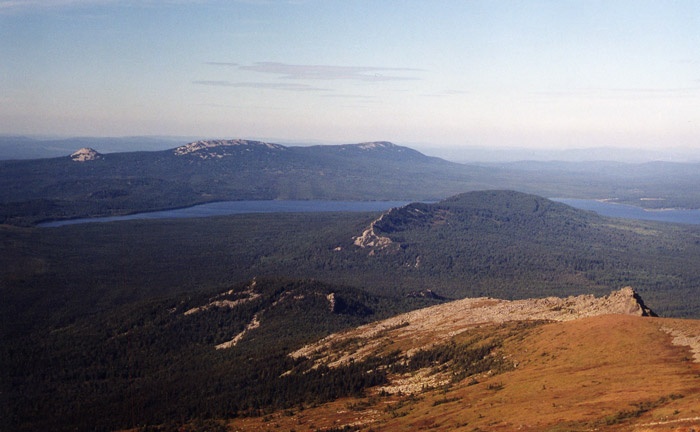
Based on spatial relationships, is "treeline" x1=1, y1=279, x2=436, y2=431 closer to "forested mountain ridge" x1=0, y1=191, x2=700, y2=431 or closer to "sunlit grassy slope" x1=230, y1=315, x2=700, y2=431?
"forested mountain ridge" x1=0, y1=191, x2=700, y2=431

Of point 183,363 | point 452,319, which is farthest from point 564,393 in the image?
point 183,363

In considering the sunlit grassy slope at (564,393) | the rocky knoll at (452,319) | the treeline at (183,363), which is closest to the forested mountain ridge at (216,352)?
the treeline at (183,363)

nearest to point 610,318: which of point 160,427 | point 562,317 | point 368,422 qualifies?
point 562,317

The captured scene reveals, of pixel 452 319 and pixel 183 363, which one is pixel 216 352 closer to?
pixel 183 363

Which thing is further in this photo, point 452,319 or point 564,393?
point 452,319

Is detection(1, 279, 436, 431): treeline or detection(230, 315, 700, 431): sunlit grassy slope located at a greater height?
detection(230, 315, 700, 431): sunlit grassy slope

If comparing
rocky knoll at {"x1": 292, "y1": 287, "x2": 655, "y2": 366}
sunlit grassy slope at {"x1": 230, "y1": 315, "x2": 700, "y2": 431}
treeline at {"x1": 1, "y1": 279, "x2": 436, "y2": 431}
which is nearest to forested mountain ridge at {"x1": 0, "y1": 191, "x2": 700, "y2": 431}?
treeline at {"x1": 1, "y1": 279, "x2": 436, "y2": 431}

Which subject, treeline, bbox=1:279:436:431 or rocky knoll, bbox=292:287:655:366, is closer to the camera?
treeline, bbox=1:279:436:431

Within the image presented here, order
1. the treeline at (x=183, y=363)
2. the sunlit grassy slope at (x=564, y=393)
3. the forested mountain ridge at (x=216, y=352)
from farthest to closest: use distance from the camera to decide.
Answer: the treeline at (x=183, y=363), the forested mountain ridge at (x=216, y=352), the sunlit grassy slope at (x=564, y=393)

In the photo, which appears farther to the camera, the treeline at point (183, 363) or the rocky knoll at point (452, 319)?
the rocky knoll at point (452, 319)

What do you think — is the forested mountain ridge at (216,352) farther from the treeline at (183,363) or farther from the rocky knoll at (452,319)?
the rocky knoll at (452,319)
